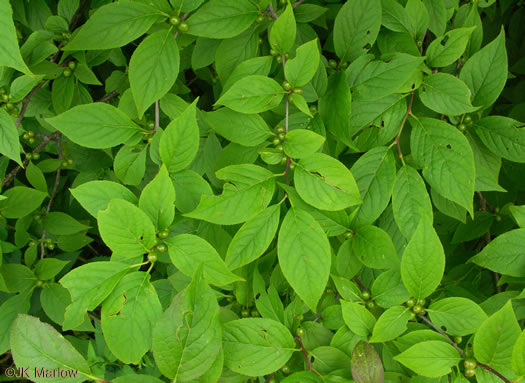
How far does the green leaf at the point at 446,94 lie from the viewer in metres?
1.23

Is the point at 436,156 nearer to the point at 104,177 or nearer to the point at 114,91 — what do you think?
the point at 114,91

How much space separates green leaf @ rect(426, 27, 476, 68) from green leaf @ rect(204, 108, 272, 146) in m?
0.55

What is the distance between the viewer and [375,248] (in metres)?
1.19

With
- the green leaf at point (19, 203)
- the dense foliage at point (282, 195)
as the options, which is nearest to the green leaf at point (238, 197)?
the dense foliage at point (282, 195)

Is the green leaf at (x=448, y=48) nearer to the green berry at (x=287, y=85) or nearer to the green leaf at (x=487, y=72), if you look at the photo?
the green leaf at (x=487, y=72)

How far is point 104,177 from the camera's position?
1890 millimetres

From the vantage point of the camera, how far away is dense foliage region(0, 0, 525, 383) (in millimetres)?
998

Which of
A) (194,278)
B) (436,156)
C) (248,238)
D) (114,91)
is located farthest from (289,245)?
(114,91)

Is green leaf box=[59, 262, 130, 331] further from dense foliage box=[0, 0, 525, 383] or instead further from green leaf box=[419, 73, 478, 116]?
green leaf box=[419, 73, 478, 116]

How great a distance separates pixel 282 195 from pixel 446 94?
0.55 m

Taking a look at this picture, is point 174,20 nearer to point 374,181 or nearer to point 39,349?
point 374,181

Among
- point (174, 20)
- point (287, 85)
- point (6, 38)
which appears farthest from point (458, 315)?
point (6, 38)

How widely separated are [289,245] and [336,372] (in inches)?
14.8

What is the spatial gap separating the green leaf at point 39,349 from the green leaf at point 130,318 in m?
0.11
